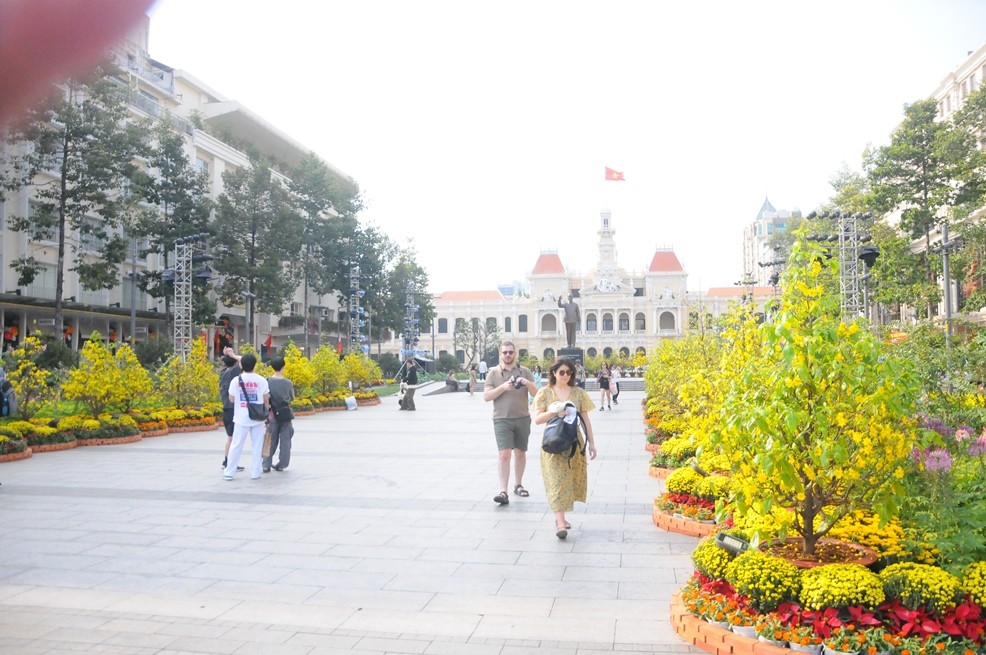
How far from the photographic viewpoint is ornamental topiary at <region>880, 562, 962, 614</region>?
3.72m

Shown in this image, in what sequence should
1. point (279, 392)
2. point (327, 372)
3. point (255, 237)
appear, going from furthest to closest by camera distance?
point (255, 237)
point (327, 372)
point (279, 392)

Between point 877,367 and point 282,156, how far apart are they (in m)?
51.5

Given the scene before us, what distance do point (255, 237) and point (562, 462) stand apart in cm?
3412

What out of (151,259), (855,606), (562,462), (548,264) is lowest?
(855,606)

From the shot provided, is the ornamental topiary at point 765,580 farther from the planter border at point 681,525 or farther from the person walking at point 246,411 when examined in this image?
the person walking at point 246,411

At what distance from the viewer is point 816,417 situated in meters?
4.20

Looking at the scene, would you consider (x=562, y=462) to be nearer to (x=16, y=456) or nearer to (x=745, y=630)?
(x=745, y=630)

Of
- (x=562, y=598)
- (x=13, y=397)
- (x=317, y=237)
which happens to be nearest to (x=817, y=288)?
(x=562, y=598)

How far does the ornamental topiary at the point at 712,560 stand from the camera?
437 centimetres

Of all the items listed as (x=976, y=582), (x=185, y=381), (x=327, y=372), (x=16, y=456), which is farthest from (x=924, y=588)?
(x=327, y=372)

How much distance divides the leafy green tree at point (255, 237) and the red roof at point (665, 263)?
6832 centimetres

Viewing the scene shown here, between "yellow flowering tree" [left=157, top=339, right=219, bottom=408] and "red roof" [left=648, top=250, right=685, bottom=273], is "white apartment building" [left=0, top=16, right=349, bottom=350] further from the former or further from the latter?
"red roof" [left=648, top=250, right=685, bottom=273]

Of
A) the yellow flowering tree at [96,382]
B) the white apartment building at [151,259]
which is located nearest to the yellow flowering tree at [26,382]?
the yellow flowering tree at [96,382]

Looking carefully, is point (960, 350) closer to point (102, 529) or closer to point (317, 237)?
point (102, 529)
